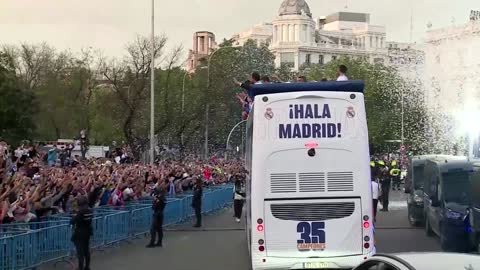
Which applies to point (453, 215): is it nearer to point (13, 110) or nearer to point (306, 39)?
point (13, 110)

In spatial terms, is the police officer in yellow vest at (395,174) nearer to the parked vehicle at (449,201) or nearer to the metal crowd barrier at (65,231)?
the metal crowd barrier at (65,231)

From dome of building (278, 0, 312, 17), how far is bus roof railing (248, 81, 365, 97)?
438 feet

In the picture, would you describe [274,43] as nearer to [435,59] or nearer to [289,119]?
[435,59]

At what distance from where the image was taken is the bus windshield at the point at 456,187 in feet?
54.2

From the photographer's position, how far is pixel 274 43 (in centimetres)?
14288

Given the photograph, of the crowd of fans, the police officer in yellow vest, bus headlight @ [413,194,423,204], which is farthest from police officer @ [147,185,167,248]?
the police officer in yellow vest

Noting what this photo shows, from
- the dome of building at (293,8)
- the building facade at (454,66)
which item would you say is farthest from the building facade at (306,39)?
the building facade at (454,66)

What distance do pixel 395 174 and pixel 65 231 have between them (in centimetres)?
3218

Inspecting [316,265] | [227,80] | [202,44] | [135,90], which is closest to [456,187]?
[316,265]

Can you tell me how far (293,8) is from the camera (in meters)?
145

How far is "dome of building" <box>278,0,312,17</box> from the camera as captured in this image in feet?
474

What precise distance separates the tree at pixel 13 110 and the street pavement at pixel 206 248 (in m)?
23.4

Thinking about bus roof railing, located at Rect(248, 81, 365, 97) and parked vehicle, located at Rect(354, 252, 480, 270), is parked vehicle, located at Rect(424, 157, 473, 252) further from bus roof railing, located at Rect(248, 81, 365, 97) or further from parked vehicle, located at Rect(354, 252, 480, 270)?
parked vehicle, located at Rect(354, 252, 480, 270)

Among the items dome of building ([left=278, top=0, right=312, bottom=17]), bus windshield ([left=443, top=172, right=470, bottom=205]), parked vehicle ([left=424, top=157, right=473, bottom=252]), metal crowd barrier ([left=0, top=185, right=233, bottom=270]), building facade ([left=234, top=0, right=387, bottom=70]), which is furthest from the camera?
dome of building ([left=278, top=0, right=312, bottom=17])
